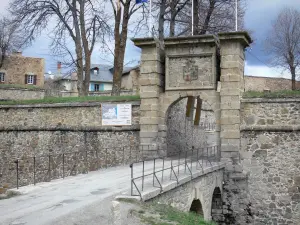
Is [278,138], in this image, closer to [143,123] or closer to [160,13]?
[143,123]

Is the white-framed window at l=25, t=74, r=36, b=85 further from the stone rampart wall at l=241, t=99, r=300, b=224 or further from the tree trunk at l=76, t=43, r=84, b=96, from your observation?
the stone rampart wall at l=241, t=99, r=300, b=224

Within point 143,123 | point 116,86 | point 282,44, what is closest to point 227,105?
point 143,123

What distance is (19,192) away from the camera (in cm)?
980

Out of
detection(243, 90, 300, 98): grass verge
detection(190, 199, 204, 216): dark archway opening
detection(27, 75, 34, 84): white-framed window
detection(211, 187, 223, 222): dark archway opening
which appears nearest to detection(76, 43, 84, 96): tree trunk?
detection(243, 90, 300, 98): grass verge

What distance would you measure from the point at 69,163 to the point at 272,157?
7632 millimetres

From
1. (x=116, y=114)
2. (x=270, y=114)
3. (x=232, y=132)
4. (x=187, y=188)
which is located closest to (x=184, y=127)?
(x=116, y=114)

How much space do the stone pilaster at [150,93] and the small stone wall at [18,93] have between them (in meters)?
13.9

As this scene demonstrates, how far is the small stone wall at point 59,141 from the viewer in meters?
17.0

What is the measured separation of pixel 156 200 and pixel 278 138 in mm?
7693

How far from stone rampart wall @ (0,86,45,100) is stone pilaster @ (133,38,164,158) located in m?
13.9

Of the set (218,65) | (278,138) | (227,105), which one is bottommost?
(278,138)

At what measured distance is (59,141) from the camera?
60.1 ft

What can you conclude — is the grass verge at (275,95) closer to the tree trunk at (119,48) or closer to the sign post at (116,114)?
the sign post at (116,114)

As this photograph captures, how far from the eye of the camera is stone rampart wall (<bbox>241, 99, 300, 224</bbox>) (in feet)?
50.0
